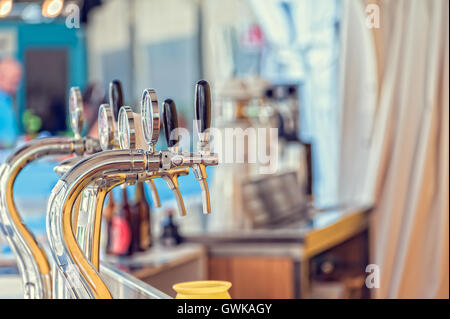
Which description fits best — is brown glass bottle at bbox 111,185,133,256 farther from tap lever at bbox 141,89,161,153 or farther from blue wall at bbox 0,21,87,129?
blue wall at bbox 0,21,87,129

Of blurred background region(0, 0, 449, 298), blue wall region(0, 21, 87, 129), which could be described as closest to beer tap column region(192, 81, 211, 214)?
blurred background region(0, 0, 449, 298)

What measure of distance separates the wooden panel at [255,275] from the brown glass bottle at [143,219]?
226 mm

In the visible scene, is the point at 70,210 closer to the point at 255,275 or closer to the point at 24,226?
the point at 24,226

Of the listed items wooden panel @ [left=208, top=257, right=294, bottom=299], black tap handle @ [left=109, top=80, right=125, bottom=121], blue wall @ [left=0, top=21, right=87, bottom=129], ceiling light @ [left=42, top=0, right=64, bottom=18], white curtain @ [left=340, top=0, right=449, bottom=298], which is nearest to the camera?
black tap handle @ [left=109, top=80, right=125, bottom=121]

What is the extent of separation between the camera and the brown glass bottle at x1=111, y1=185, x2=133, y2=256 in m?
2.14

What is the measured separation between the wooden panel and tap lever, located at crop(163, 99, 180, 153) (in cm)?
144

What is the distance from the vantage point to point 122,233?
2154mm

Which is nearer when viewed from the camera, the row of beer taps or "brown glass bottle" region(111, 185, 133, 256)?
the row of beer taps

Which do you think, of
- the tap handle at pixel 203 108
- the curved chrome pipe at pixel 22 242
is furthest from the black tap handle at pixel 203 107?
the curved chrome pipe at pixel 22 242

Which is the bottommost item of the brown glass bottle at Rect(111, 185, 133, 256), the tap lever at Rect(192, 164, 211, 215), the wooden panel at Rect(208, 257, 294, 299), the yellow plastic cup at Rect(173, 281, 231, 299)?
the wooden panel at Rect(208, 257, 294, 299)

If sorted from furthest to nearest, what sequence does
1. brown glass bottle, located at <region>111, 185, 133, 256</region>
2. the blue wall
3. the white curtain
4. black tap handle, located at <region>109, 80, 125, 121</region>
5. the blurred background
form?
the blue wall < brown glass bottle, located at <region>111, 185, 133, 256</region> < the blurred background < the white curtain < black tap handle, located at <region>109, 80, 125, 121</region>

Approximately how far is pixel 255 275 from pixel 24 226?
132 cm

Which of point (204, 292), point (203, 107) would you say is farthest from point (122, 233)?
point (203, 107)

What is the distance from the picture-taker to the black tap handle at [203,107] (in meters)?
0.88
